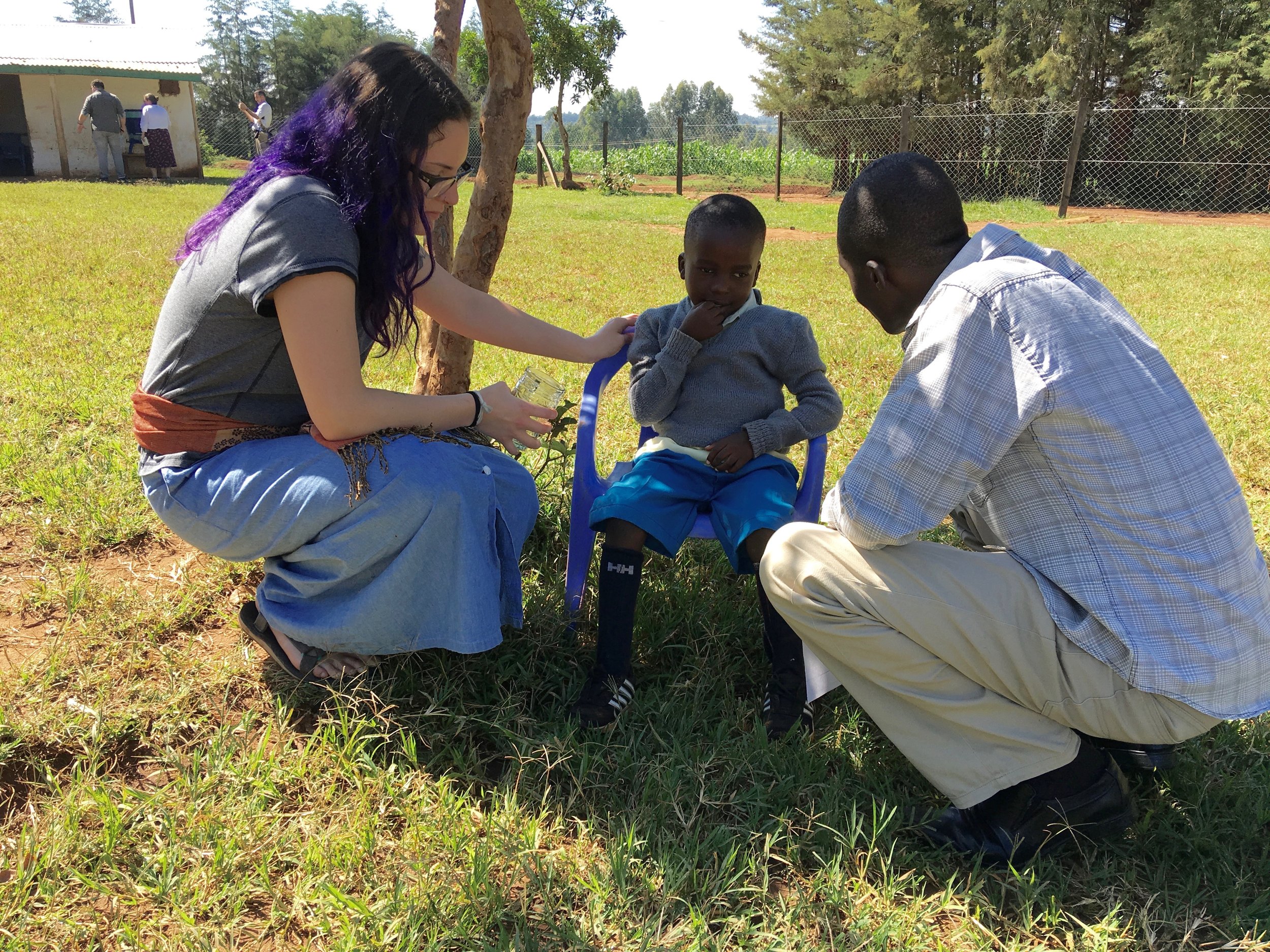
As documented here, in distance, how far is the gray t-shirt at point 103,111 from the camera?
57.2 feet

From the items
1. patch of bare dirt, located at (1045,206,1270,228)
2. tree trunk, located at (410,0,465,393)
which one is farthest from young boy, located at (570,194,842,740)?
patch of bare dirt, located at (1045,206,1270,228)

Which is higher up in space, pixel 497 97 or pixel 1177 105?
pixel 1177 105

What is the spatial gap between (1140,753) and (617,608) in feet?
3.97

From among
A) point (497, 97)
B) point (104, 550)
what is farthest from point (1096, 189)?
point (104, 550)

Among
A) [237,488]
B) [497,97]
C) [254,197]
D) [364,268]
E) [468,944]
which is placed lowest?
[468,944]

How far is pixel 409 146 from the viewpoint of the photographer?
212 cm

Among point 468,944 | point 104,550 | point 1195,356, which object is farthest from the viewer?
point 1195,356

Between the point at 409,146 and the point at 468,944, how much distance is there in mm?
1659

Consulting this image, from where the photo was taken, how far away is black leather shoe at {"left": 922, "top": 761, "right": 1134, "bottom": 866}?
6.06ft

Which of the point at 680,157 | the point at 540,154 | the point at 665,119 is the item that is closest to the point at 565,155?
the point at 540,154

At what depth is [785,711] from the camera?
228 centimetres

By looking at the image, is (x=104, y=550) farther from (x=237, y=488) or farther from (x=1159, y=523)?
(x=1159, y=523)

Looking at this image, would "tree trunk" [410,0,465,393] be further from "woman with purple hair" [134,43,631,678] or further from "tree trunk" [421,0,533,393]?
"woman with purple hair" [134,43,631,678]

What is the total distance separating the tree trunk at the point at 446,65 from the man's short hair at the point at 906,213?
1810 millimetres
